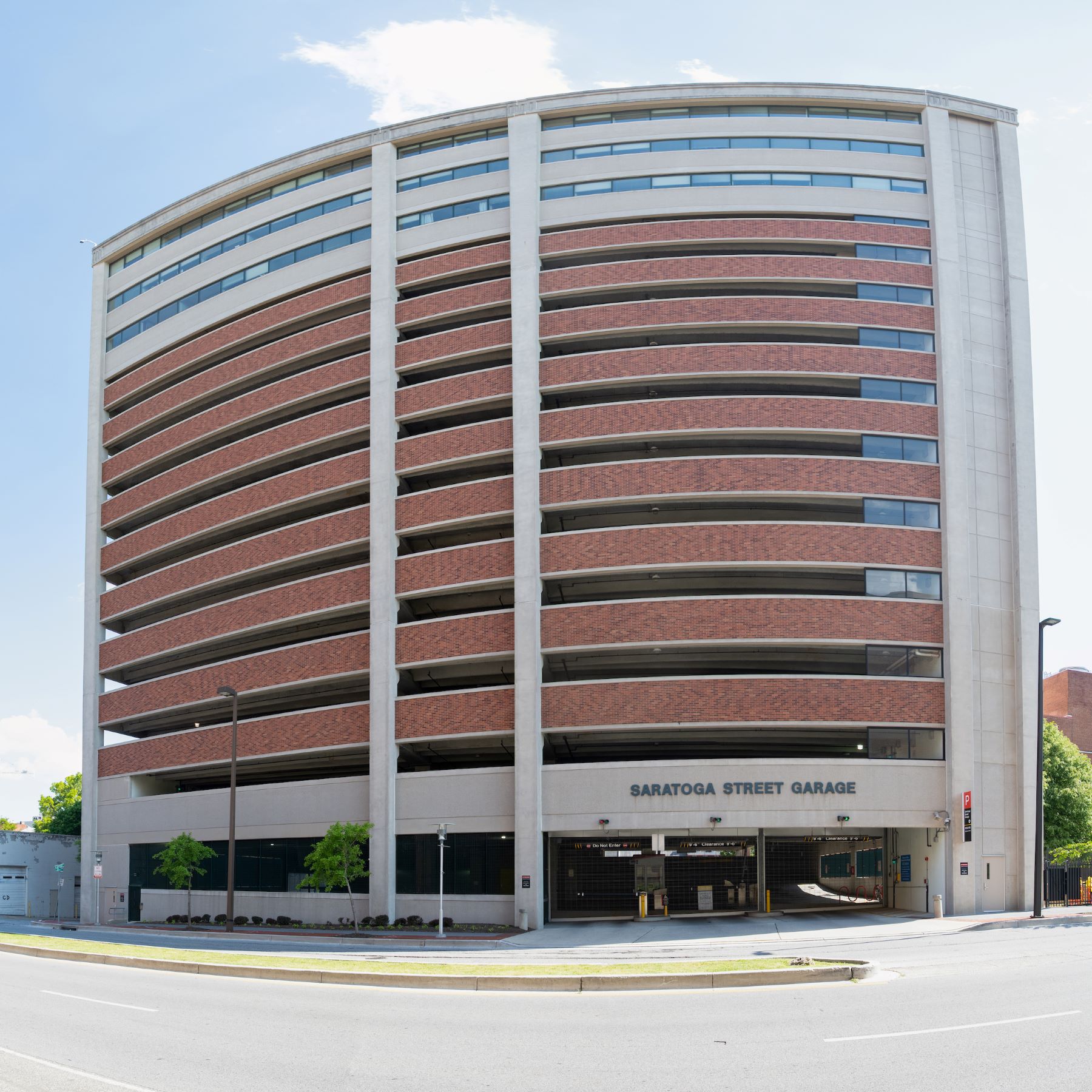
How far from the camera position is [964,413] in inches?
1907

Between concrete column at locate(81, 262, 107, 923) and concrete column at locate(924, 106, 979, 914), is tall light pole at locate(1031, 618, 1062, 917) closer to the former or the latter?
concrete column at locate(924, 106, 979, 914)

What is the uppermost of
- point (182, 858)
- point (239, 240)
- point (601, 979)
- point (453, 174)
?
point (453, 174)

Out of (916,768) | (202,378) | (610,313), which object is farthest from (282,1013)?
(202,378)

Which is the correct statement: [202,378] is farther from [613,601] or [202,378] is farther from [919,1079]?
[919,1079]

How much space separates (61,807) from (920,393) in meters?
101

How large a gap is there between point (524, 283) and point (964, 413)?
20.0 metres

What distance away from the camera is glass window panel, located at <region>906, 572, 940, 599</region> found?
4684 cm

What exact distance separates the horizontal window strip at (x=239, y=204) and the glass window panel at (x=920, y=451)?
2971 centimetres

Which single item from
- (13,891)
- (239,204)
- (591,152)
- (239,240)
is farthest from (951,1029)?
(13,891)

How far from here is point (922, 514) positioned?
4766 cm

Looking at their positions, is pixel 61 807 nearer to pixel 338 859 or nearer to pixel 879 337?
pixel 338 859

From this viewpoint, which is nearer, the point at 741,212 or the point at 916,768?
the point at 916,768

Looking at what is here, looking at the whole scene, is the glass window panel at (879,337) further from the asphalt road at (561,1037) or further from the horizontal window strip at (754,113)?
the asphalt road at (561,1037)

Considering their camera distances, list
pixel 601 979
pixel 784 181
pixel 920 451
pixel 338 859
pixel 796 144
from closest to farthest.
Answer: pixel 601 979
pixel 338 859
pixel 920 451
pixel 784 181
pixel 796 144
